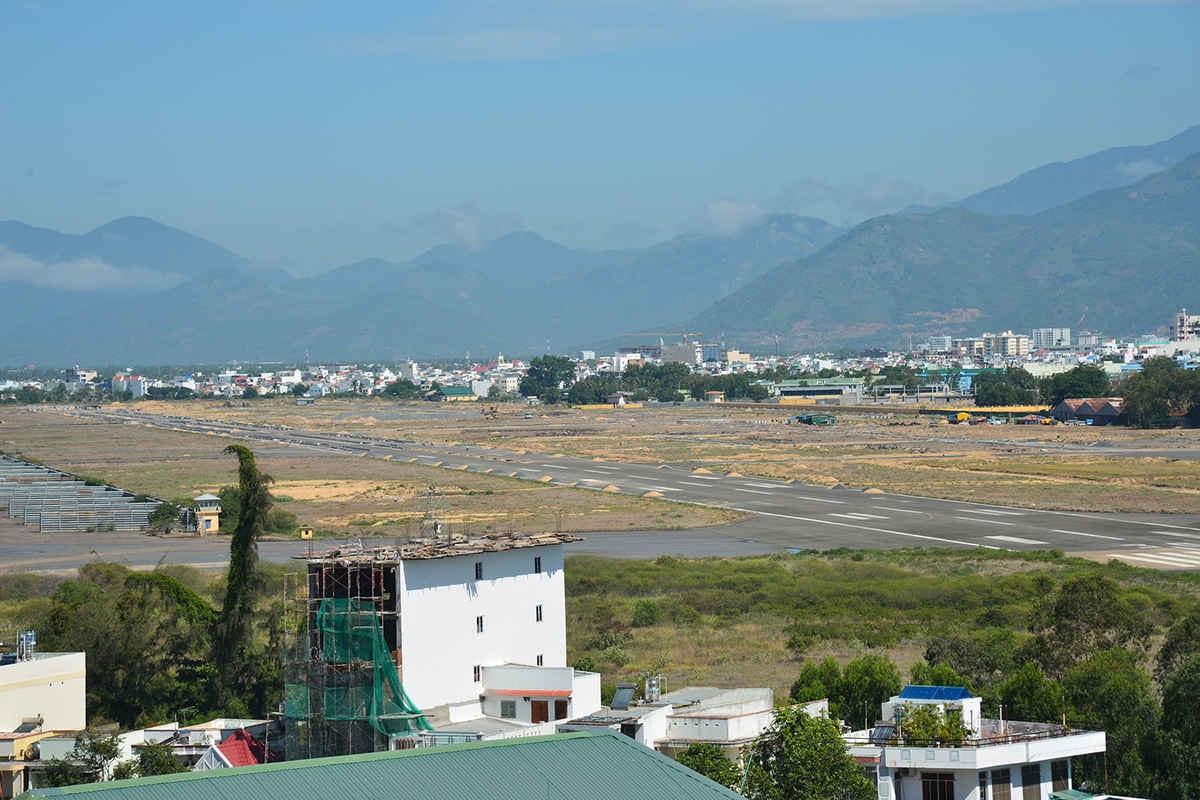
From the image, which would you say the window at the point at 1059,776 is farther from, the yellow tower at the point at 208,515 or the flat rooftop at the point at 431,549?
the yellow tower at the point at 208,515

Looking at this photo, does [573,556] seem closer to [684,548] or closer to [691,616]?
[684,548]

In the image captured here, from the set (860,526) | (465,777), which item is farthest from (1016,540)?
(465,777)

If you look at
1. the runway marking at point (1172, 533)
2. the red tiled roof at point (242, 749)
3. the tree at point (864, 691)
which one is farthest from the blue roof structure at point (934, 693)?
the runway marking at point (1172, 533)

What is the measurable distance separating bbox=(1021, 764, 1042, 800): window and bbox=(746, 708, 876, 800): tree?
283 cm

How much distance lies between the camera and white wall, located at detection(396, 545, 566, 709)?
1271 inches

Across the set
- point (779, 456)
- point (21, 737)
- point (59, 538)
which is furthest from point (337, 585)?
point (779, 456)

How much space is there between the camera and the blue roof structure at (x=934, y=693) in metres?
28.5

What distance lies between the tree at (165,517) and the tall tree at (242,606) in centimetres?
4652

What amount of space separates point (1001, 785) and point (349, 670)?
12.0 metres

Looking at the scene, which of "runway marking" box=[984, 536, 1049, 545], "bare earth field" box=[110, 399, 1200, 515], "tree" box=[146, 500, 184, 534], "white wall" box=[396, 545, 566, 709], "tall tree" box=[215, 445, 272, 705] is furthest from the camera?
"bare earth field" box=[110, 399, 1200, 515]

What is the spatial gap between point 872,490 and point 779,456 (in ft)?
115

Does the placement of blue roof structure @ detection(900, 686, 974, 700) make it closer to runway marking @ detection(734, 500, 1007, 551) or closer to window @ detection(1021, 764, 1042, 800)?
window @ detection(1021, 764, 1042, 800)

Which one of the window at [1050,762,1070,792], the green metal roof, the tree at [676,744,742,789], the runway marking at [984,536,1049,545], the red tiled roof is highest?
the green metal roof

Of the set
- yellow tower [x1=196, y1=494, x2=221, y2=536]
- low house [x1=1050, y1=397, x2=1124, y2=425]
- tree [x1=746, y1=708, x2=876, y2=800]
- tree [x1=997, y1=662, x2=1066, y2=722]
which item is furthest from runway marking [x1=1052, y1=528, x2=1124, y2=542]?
low house [x1=1050, y1=397, x2=1124, y2=425]
